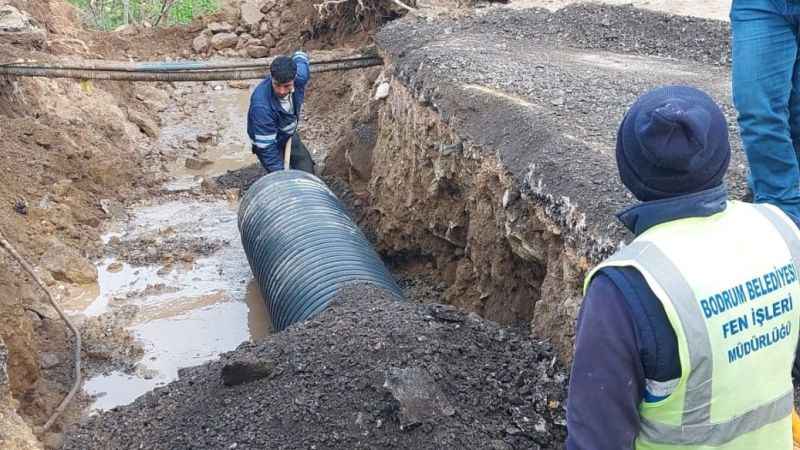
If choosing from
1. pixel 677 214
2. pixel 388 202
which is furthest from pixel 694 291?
pixel 388 202

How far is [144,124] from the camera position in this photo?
10.2 m

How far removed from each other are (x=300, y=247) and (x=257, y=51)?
285 inches

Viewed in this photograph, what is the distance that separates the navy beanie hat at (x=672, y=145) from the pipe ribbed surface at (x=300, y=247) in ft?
12.1

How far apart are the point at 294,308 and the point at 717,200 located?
4031 mm

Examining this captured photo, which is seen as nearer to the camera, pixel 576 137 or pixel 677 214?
pixel 677 214

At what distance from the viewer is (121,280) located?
7098 mm

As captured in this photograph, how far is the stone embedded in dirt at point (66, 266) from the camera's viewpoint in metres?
6.91

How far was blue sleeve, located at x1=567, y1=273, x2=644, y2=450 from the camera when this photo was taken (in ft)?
5.65

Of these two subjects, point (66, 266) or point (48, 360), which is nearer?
point (48, 360)

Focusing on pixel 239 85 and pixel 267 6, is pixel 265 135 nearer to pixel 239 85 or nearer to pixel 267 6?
pixel 239 85

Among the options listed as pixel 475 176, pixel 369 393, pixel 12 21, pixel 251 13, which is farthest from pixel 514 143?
pixel 251 13

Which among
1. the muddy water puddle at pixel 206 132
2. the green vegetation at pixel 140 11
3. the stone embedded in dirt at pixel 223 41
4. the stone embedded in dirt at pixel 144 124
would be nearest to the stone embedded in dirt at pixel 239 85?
the muddy water puddle at pixel 206 132

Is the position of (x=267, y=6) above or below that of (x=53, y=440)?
above

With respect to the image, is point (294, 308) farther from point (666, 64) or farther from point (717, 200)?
point (717, 200)
